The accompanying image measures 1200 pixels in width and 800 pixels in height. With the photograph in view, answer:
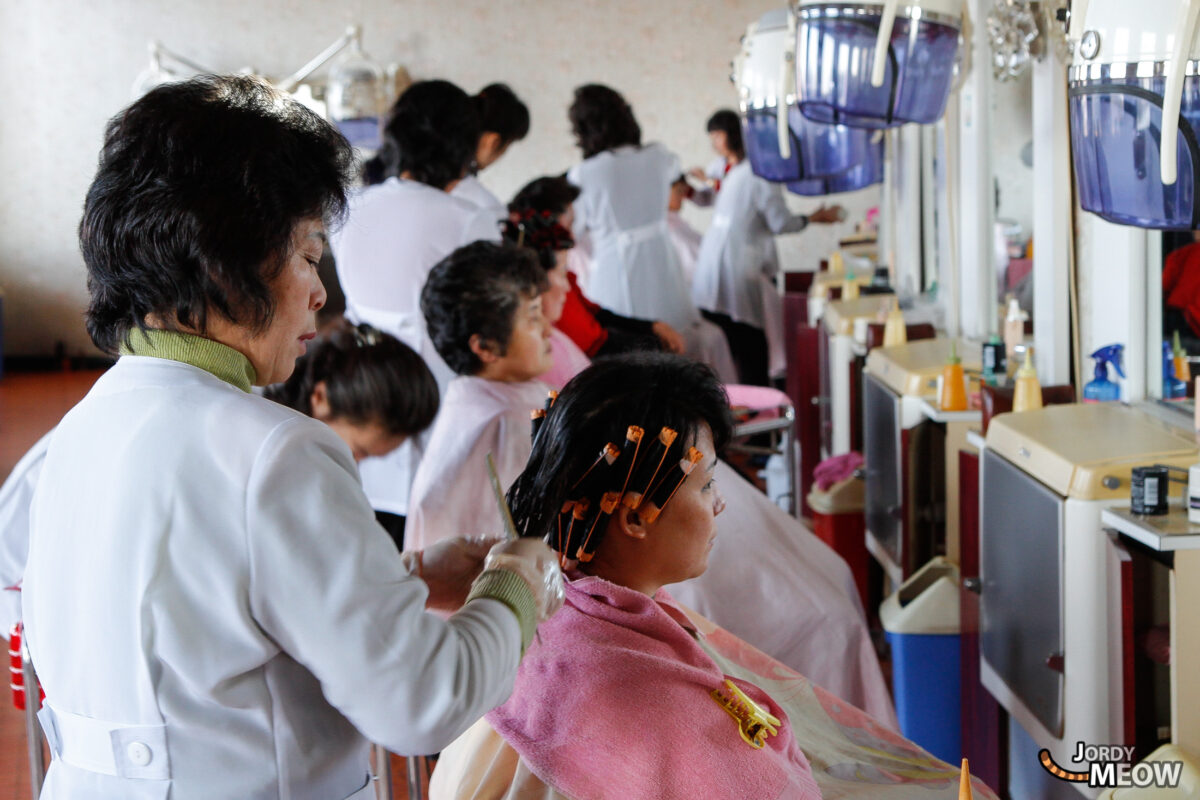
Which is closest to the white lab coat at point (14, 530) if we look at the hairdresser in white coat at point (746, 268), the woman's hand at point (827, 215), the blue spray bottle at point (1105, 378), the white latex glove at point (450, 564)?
the white latex glove at point (450, 564)

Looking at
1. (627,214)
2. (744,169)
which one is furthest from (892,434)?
(744,169)

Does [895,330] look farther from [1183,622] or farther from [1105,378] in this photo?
[1183,622]

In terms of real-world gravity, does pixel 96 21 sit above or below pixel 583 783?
above

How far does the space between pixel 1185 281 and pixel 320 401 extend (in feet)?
4.87

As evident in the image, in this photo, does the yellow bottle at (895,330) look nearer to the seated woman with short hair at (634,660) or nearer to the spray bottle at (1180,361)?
the spray bottle at (1180,361)

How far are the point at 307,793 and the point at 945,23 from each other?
1.74 metres

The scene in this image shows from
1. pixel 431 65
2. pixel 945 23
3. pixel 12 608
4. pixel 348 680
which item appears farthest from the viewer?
pixel 431 65

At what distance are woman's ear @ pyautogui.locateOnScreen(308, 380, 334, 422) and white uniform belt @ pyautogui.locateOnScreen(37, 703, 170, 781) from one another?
49.2 inches

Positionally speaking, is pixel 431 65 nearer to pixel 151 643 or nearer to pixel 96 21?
pixel 96 21

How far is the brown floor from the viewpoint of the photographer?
8.96ft

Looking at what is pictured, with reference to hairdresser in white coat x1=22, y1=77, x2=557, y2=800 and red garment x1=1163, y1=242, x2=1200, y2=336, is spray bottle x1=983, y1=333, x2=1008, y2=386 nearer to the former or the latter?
red garment x1=1163, y1=242, x2=1200, y2=336

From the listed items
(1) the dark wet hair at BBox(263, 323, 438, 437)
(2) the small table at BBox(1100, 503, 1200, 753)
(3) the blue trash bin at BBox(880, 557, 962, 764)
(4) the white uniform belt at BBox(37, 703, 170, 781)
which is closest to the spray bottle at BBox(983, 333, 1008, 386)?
(3) the blue trash bin at BBox(880, 557, 962, 764)

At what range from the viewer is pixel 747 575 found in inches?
89.3

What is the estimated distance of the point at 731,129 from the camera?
597 cm
